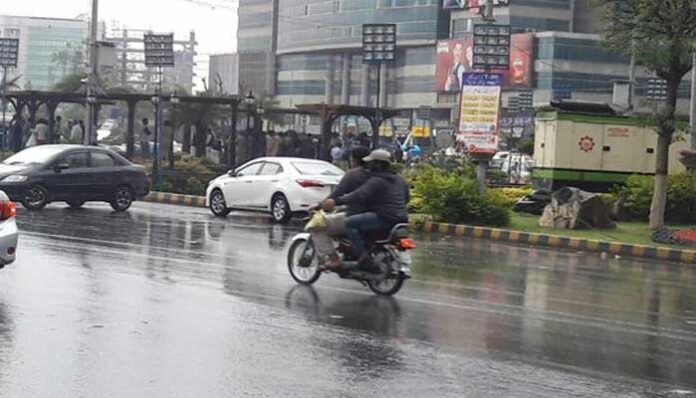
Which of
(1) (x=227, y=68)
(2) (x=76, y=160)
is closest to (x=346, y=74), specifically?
(1) (x=227, y=68)

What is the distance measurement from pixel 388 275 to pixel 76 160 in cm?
1396

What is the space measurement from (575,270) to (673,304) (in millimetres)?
3975

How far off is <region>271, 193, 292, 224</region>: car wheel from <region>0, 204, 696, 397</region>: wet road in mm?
7029

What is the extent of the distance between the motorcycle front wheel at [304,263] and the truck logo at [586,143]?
17.8m

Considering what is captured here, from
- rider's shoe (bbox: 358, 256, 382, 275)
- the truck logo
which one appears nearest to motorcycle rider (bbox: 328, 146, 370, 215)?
rider's shoe (bbox: 358, 256, 382, 275)

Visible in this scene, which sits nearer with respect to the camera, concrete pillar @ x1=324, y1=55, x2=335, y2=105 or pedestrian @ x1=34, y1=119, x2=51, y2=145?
Answer: pedestrian @ x1=34, y1=119, x2=51, y2=145

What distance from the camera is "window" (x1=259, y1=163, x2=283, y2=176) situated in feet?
81.7

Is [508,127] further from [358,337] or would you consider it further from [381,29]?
[358,337]

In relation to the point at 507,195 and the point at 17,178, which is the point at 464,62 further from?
the point at 17,178

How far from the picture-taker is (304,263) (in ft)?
43.8

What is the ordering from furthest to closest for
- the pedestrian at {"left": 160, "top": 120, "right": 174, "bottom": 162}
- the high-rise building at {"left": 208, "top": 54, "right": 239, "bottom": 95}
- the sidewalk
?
the high-rise building at {"left": 208, "top": 54, "right": 239, "bottom": 95} → the pedestrian at {"left": 160, "top": 120, "right": 174, "bottom": 162} → the sidewalk

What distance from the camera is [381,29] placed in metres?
37.9

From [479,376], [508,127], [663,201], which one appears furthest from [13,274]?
[508,127]

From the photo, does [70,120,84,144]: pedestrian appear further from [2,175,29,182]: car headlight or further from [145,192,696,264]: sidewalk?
[145,192,696,264]: sidewalk
